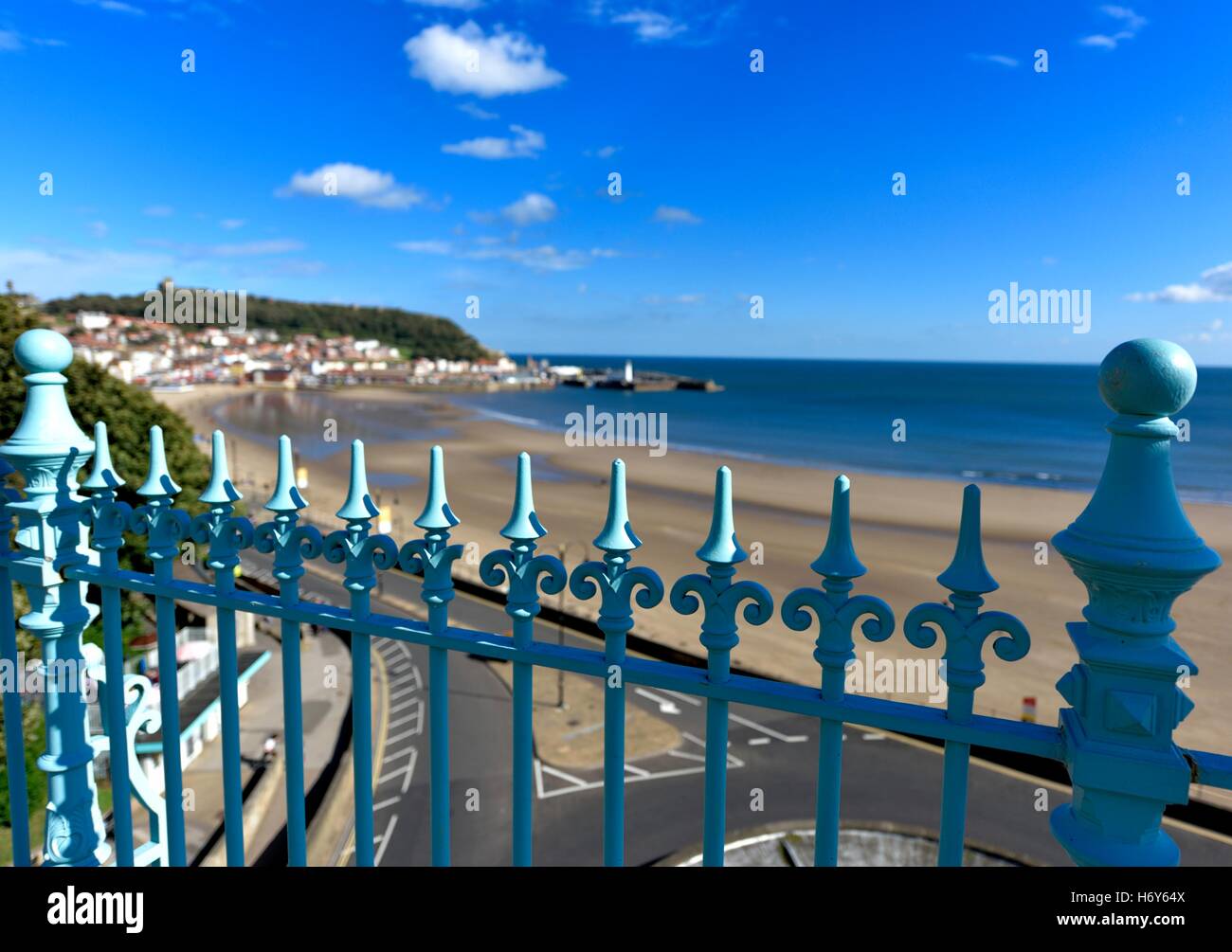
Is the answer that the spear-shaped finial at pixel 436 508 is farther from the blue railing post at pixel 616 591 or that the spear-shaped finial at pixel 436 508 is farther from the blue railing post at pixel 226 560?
the blue railing post at pixel 226 560

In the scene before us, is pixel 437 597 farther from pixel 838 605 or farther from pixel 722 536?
pixel 838 605

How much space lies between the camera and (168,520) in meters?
2.97

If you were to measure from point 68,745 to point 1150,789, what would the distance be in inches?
152

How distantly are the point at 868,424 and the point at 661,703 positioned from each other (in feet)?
188

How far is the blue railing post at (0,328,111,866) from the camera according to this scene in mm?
3047

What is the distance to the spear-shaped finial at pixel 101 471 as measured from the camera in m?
3.07

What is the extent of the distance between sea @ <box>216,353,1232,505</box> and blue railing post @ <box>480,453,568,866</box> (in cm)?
2511

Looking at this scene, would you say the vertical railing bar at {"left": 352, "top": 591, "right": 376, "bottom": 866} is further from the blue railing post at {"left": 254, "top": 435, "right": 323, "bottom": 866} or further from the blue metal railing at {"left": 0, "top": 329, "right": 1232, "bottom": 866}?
the blue railing post at {"left": 254, "top": 435, "right": 323, "bottom": 866}

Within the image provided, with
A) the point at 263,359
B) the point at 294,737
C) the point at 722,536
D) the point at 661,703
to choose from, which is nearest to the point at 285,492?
the point at 294,737

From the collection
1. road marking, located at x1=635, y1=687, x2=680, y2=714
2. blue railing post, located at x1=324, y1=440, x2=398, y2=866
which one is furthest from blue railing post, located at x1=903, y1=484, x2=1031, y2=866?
road marking, located at x1=635, y1=687, x2=680, y2=714
